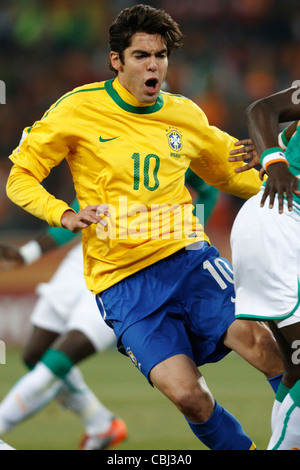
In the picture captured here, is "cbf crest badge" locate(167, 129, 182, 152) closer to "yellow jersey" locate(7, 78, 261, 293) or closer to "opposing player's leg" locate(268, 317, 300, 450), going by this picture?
"yellow jersey" locate(7, 78, 261, 293)

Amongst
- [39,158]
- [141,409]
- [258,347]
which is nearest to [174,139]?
[39,158]

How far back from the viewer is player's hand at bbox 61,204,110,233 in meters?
3.28

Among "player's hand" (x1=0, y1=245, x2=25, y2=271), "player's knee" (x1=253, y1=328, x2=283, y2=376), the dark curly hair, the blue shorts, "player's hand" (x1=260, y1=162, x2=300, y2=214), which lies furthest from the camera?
"player's hand" (x1=0, y1=245, x2=25, y2=271)

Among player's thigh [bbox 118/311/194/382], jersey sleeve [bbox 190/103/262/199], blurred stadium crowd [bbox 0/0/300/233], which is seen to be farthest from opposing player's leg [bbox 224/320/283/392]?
blurred stadium crowd [bbox 0/0/300/233]

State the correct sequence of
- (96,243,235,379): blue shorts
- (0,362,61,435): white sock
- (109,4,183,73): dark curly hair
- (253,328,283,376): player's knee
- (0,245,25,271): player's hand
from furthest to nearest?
1. (0,245,25,271): player's hand
2. (0,362,61,435): white sock
3. (109,4,183,73): dark curly hair
4. (96,243,235,379): blue shorts
5. (253,328,283,376): player's knee

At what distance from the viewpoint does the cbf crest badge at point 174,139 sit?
3.71 m

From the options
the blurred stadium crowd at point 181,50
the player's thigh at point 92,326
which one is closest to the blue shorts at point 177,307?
the player's thigh at point 92,326

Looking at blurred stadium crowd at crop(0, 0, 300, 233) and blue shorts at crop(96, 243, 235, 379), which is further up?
blurred stadium crowd at crop(0, 0, 300, 233)

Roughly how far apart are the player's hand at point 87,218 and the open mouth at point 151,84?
0.68m

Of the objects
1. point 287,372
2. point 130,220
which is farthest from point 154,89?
point 287,372

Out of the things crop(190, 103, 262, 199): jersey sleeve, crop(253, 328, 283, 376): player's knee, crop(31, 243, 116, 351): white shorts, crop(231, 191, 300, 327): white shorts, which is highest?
crop(190, 103, 262, 199): jersey sleeve

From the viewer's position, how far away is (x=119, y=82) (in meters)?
3.76

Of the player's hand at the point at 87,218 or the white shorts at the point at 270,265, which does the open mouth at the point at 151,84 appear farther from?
the white shorts at the point at 270,265

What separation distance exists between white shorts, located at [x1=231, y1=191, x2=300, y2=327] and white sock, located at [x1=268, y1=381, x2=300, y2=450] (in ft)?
1.04
